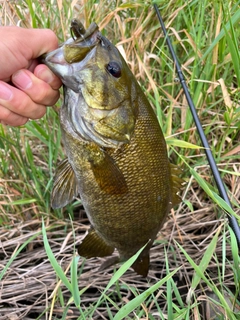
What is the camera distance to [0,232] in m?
2.05

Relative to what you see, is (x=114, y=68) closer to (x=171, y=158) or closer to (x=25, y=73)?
(x=25, y=73)

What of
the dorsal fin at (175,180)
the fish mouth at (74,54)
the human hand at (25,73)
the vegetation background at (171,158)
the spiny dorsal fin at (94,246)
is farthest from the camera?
the vegetation background at (171,158)

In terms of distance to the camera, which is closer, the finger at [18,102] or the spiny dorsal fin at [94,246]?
the finger at [18,102]

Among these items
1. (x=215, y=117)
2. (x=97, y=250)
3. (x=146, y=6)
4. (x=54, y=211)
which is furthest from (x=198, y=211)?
(x=146, y=6)

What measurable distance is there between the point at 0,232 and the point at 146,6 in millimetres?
1466

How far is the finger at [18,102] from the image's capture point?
4.65ft

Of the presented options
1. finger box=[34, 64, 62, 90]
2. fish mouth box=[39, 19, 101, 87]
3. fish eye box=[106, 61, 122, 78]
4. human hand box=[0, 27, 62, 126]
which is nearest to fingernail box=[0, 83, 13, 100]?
human hand box=[0, 27, 62, 126]

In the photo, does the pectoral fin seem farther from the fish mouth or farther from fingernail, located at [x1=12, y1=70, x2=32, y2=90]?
fingernail, located at [x1=12, y1=70, x2=32, y2=90]

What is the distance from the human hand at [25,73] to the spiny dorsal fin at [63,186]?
0.89ft

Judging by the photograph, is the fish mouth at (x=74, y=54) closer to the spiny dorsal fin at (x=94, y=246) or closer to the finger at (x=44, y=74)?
the finger at (x=44, y=74)

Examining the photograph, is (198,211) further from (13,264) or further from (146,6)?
(146,6)

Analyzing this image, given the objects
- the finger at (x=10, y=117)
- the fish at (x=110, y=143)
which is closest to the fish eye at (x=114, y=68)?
the fish at (x=110, y=143)

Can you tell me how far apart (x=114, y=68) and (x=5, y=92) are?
0.43 metres

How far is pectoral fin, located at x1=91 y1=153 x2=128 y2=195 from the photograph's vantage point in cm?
136
